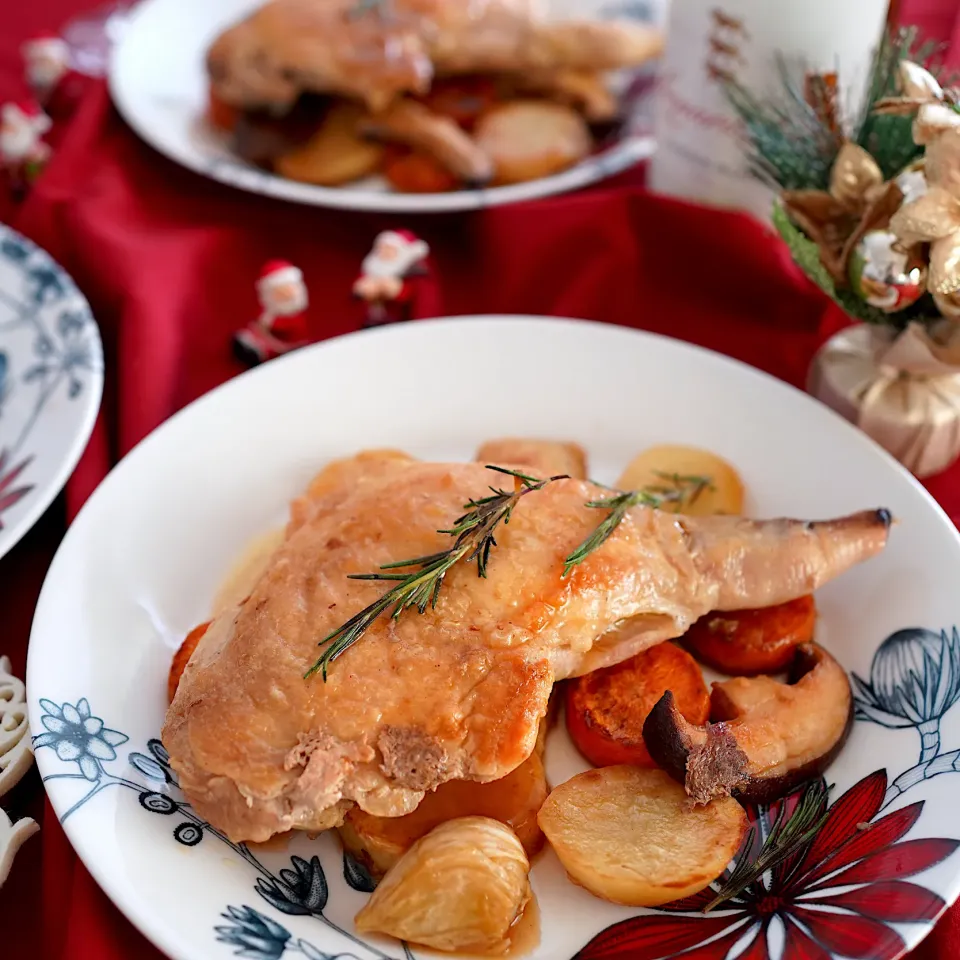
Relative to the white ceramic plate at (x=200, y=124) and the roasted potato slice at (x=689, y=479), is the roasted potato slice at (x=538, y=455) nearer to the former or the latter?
the roasted potato slice at (x=689, y=479)

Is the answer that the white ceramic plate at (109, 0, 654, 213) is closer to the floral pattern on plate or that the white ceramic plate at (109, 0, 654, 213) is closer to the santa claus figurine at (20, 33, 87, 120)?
the santa claus figurine at (20, 33, 87, 120)

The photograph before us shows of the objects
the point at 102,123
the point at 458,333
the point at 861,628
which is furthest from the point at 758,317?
the point at 102,123

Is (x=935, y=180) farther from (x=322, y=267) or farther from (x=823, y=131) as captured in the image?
(x=322, y=267)

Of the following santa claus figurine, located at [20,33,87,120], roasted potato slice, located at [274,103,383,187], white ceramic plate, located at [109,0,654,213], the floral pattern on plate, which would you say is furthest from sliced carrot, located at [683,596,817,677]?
santa claus figurine, located at [20,33,87,120]

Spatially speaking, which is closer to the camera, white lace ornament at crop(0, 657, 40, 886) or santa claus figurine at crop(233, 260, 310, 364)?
white lace ornament at crop(0, 657, 40, 886)

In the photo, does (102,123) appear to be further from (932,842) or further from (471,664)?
(932,842)

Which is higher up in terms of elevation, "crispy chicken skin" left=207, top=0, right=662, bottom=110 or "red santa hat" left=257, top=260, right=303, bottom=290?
"crispy chicken skin" left=207, top=0, right=662, bottom=110

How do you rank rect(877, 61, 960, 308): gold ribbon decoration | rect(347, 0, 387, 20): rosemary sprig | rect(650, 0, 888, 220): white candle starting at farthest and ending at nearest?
rect(347, 0, 387, 20): rosemary sprig
rect(650, 0, 888, 220): white candle
rect(877, 61, 960, 308): gold ribbon decoration

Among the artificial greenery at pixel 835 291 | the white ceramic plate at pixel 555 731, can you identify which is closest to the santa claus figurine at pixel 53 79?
the white ceramic plate at pixel 555 731
